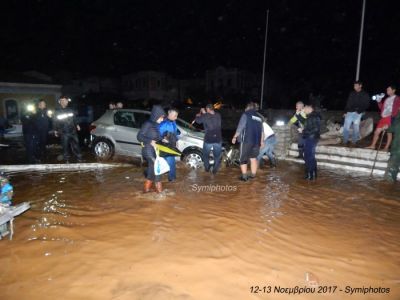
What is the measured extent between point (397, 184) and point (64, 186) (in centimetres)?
783

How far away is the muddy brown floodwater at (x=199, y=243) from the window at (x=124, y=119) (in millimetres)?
3205

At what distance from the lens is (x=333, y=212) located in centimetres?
561

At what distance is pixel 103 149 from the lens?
10.2 m

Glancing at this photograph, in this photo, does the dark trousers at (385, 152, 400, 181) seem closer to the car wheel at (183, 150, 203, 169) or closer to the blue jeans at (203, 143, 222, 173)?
the blue jeans at (203, 143, 222, 173)

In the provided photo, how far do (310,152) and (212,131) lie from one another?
2.47 m

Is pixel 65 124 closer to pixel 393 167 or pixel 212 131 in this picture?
pixel 212 131

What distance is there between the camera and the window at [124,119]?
9836 millimetres

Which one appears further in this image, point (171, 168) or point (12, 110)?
point (12, 110)

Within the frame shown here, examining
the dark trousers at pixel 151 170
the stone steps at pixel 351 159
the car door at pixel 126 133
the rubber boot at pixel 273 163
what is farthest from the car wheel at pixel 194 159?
the stone steps at pixel 351 159

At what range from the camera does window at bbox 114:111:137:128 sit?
9836mm

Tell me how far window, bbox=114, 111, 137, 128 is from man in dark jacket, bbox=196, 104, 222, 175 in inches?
109

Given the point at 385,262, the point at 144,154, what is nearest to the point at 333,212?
the point at 385,262

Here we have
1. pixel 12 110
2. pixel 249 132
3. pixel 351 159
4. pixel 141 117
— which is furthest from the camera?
pixel 12 110

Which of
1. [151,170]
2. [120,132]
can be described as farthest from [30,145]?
[151,170]
